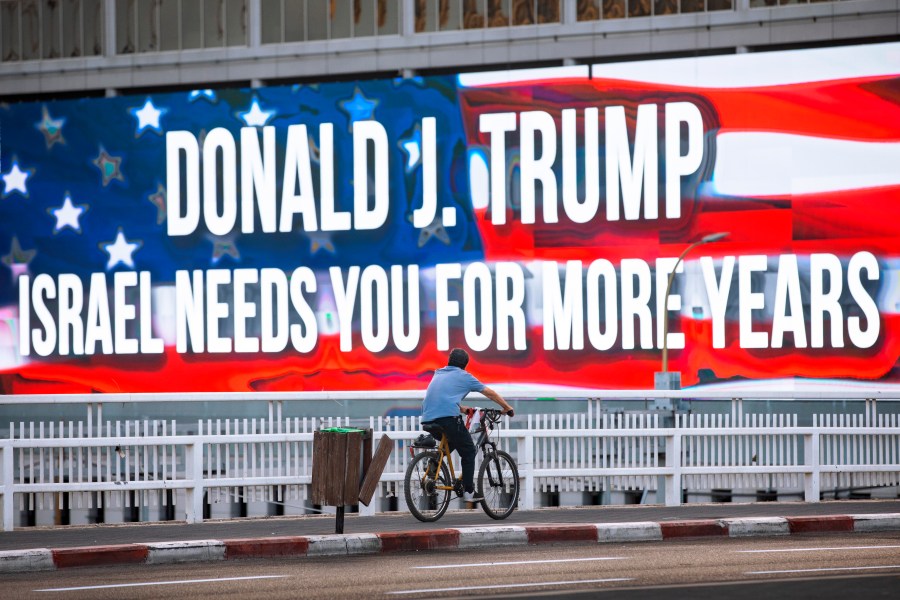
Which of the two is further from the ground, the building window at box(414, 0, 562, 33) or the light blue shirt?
the building window at box(414, 0, 562, 33)

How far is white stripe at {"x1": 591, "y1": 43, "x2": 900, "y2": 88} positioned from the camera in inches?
1813

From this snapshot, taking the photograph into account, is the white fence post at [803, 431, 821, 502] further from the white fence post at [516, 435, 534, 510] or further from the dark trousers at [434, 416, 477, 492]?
the dark trousers at [434, 416, 477, 492]

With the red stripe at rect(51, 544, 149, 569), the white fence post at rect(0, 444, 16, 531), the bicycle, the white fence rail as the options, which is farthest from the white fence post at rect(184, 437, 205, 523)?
the red stripe at rect(51, 544, 149, 569)

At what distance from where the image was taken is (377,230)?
47719 mm

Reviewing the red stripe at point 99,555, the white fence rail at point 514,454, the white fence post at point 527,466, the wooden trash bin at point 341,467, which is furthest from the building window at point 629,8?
the red stripe at point 99,555

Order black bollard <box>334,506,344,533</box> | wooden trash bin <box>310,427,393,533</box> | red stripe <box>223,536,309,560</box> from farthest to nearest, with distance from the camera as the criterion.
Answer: black bollard <box>334,506,344,533</box>, wooden trash bin <box>310,427,393,533</box>, red stripe <box>223,536,309,560</box>

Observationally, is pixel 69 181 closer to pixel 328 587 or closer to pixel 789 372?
pixel 789 372

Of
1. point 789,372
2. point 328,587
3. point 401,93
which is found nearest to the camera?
point 328,587

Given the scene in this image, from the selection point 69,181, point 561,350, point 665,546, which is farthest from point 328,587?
point 69,181

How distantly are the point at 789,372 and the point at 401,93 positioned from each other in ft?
50.9

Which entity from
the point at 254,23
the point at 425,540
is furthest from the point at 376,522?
the point at 254,23

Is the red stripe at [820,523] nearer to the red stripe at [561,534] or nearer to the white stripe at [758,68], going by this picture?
the red stripe at [561,534]

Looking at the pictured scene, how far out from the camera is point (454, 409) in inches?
547

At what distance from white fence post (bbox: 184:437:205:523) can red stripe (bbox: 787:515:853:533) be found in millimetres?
5983
